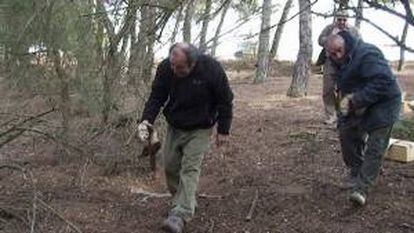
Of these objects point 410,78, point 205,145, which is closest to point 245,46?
point 410,78

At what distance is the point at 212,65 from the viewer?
6.62 meters

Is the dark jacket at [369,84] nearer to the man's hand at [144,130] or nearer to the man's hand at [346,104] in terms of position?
the man's hand at [346,104]

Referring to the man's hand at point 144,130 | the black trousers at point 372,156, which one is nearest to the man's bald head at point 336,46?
the black trousers at point 372,156

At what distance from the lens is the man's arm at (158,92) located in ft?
22.1

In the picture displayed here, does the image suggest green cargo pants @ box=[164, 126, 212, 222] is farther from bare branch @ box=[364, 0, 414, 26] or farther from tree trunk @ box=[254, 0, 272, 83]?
tree trunk @ box=[254, 0, 272, 83]

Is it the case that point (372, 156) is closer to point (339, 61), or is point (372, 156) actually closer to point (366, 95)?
point (366, 95)

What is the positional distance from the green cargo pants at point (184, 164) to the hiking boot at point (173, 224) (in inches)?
2.1

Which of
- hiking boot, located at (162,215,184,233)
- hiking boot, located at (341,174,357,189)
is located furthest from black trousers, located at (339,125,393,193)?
hiking boot, located at (162,215,184,233)

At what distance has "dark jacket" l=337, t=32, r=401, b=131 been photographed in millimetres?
6512

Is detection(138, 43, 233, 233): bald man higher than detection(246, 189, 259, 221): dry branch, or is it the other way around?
detection(138, 43, 233, 233): bald man

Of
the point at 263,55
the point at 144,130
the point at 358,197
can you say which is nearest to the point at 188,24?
the point at 144,130

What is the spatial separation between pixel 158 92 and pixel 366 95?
1919 millimetres

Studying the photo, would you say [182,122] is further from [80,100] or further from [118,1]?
[80,100]

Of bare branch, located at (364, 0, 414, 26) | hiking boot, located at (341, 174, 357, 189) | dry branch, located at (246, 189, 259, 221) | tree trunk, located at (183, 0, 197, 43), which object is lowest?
dry branch, located at (246, 189, 259, 221)
